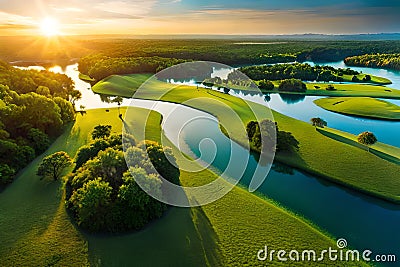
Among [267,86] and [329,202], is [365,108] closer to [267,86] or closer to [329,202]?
[267,86]

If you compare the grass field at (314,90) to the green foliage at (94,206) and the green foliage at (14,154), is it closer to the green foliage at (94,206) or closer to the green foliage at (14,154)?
A: the green foliage at (14,154)

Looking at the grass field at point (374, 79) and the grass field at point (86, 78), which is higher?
the grass field at point (374, 79)

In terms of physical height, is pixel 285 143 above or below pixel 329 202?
above

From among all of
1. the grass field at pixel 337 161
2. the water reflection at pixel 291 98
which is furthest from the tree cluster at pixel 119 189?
the water reflection at pixel 291 98

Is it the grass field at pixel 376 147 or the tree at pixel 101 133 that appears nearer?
the grass field at pixel 376 147

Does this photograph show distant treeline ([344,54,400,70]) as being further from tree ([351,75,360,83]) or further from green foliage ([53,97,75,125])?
green foliage ([53,97,75,125])

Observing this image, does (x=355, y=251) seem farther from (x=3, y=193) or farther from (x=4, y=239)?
(x=3, y=193)

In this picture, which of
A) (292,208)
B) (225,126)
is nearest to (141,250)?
(292,208)

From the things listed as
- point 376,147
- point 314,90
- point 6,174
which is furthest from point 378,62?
point 6,174
